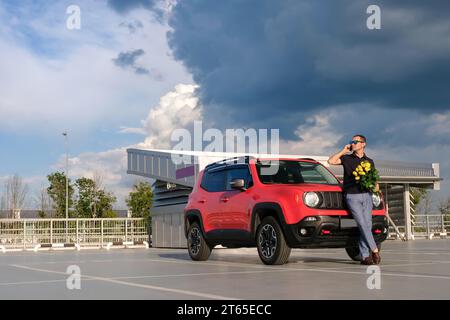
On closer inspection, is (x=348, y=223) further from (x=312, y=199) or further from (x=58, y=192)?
(x=58, y=192)

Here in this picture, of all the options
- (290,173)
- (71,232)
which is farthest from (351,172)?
(71,232)

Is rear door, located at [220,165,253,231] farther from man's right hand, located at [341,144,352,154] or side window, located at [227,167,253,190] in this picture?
man's right hand, located at [341,144,352,154]

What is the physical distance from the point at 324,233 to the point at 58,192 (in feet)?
140

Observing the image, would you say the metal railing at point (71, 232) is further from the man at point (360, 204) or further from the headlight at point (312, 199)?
the man at point (360, 204)

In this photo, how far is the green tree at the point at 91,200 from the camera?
48062mm

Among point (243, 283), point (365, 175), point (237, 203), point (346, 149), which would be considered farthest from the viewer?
point (237, 203)

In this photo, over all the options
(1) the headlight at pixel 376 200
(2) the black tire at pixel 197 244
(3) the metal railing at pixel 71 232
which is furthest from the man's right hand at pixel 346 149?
(3) the metal railing at pixel 71 232

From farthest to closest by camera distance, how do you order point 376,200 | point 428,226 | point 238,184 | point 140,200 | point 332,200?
point 140,200 < point 428,226 < point 238,184 < point 376,200 < point 332,200

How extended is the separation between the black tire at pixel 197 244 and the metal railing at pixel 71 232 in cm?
1549

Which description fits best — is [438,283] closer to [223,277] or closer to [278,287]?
A: [278,287]

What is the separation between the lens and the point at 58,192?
50.1 meters

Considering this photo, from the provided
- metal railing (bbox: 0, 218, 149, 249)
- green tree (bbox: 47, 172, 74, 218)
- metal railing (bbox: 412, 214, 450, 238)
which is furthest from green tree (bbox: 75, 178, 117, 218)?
metal railing (bbox: 412, 214, 450, 238)

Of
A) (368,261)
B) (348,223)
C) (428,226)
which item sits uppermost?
(348,223)
